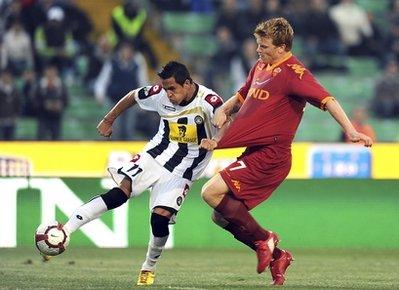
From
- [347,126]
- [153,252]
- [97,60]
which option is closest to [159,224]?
[153,252]

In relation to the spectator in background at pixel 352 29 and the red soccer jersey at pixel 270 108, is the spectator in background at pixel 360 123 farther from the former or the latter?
the red soccer jersey at pixel 270 108

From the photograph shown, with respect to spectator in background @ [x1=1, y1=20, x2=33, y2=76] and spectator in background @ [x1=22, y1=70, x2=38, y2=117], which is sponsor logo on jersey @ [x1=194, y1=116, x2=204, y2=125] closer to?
spectator in background @ [x1=22, y1=70, x2=38, y2=117]

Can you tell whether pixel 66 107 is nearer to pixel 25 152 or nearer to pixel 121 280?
pixel 25 152

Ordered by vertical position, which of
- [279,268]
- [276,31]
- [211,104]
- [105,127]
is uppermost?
[276,31]

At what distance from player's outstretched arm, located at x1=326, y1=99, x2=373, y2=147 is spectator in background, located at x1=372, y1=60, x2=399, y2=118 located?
1354cm

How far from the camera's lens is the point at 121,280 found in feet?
35.0

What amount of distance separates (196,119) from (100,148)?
1032 cm

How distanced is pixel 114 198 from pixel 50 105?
1147 centimetres

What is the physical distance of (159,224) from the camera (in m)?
10.5

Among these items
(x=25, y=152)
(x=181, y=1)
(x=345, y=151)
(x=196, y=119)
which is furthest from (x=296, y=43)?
(x=196, y=119)

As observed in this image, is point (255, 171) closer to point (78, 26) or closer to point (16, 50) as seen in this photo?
point (16, 50)

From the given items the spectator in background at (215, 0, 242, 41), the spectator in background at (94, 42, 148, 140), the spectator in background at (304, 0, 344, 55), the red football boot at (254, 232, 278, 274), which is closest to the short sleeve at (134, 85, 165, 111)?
the red football boot at (254, 232, 278, 274)

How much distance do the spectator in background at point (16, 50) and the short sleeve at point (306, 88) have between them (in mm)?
13041

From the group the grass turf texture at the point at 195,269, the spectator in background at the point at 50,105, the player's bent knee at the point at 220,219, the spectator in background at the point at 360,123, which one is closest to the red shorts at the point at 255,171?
the player's bent knee at the point at 220,219
